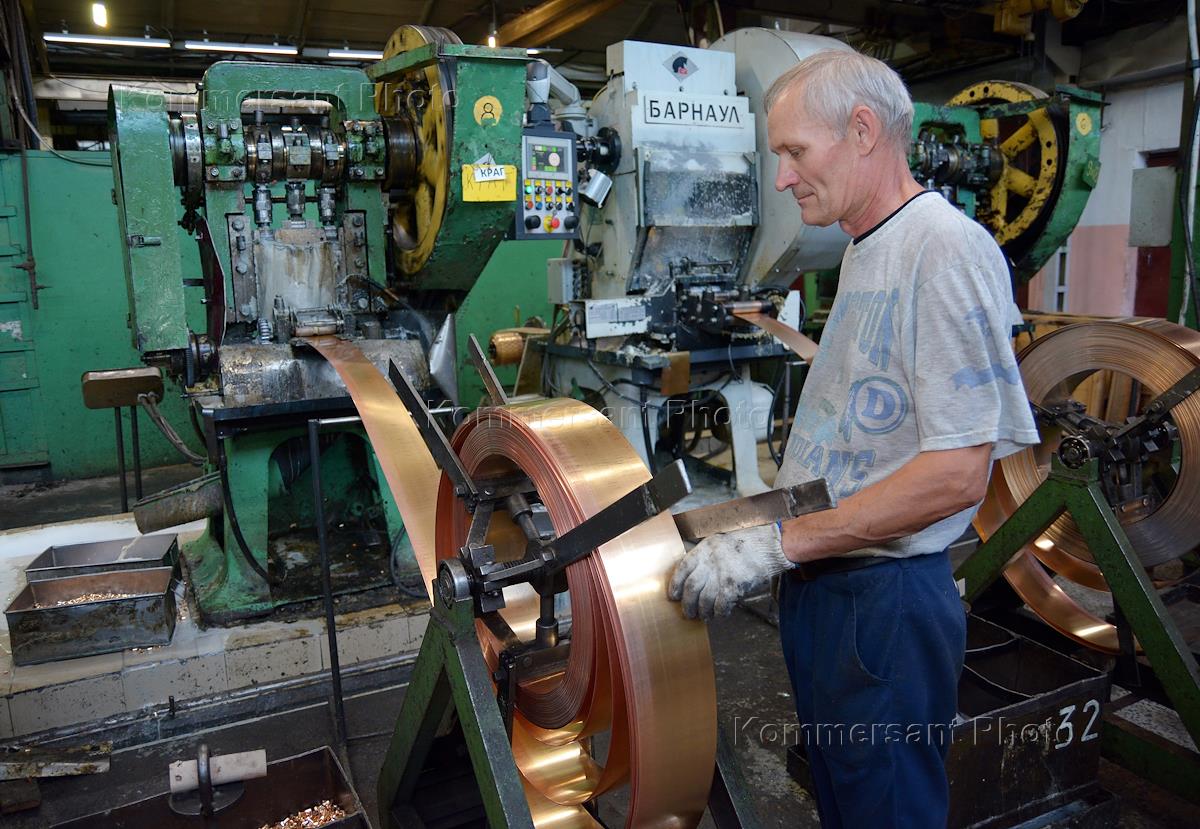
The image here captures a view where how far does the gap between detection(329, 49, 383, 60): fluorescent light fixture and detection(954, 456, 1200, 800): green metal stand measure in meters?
5.26

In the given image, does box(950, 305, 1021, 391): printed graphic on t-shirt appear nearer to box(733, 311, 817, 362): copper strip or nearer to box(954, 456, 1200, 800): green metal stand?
box(954, 456, 1200, 800): green metal stand

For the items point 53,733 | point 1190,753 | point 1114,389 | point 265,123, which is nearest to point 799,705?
point 1190,753

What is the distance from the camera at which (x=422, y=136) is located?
2.81m

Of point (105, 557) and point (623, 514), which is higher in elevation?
point (623, 514)

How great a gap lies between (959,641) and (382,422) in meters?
1.19

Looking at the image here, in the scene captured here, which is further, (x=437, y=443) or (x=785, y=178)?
(x=437, y=443)

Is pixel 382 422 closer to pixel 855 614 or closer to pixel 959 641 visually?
pixel 855 614

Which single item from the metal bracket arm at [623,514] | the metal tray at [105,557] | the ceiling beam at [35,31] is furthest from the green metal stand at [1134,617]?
the ceiling beam at [35,31]

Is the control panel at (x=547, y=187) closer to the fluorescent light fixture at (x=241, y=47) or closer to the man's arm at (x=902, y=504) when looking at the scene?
the man's arm at (x=902, y=504)

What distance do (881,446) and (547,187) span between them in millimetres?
2354

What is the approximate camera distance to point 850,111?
3.76ft

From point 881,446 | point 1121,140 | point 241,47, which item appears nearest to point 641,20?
point 241,47

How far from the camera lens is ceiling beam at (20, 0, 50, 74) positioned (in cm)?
487

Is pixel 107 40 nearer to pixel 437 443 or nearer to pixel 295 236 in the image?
pixel 295 236
